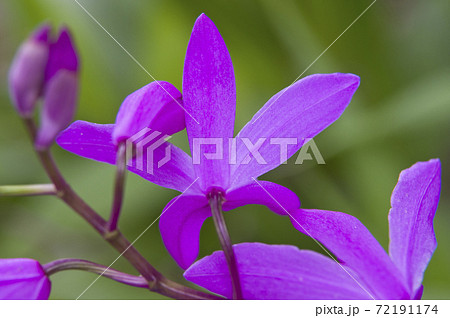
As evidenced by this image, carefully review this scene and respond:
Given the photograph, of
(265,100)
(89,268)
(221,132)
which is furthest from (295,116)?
(265,100)

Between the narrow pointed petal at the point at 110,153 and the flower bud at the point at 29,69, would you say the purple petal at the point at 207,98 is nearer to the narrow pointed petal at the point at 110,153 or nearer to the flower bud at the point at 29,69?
the narrow pointed petal at the point at 110,153

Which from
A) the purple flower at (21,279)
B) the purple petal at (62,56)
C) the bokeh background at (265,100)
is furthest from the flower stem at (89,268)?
the bokeh background at (265,100)

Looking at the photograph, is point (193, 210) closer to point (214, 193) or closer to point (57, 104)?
point (214, 193)

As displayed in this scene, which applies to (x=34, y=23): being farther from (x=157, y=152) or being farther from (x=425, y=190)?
(x=425, y=190)

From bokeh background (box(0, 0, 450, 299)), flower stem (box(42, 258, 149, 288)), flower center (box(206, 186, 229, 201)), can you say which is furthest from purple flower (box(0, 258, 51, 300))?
bokeh background (box(0, 0, 450, 299))

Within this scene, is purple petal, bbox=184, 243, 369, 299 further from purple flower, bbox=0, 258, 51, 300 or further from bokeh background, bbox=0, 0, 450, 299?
bokeh background, bbox=0, 0, 450, 299

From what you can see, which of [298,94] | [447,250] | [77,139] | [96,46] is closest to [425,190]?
[298,94]
